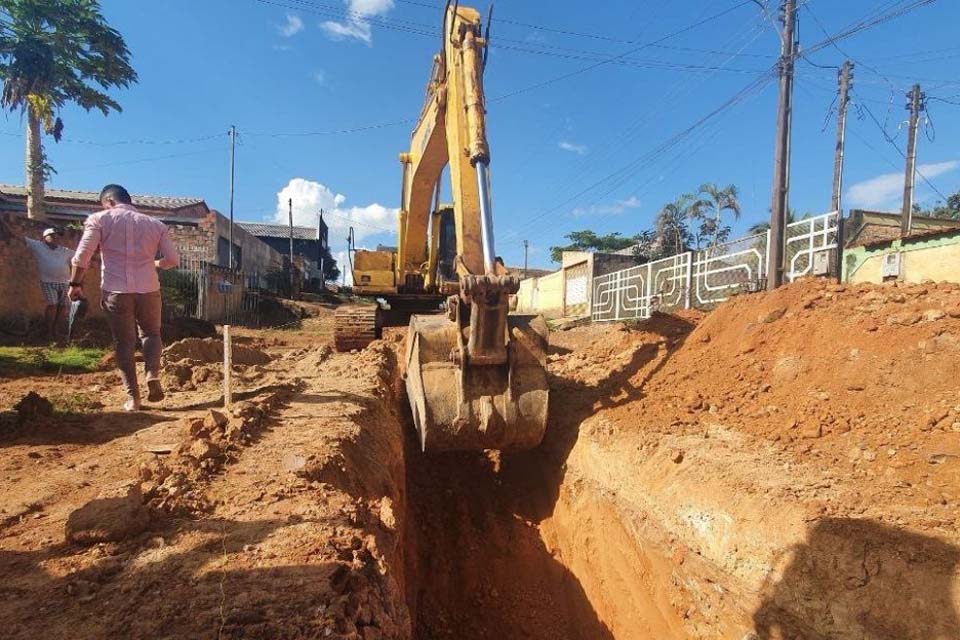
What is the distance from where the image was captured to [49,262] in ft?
29.7

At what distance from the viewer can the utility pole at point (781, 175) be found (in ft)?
32.1

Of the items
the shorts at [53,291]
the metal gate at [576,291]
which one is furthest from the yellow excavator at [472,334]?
the metal gate at [576,291]

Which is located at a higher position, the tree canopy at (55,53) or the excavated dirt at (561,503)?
the tree canopy at (55,53)

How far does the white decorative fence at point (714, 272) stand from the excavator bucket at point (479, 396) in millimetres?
8034

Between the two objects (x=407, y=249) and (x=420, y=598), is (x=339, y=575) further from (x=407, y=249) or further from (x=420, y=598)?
(x=407, y=249)

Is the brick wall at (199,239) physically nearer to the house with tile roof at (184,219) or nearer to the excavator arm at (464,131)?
the house with tile roof at (184,219)

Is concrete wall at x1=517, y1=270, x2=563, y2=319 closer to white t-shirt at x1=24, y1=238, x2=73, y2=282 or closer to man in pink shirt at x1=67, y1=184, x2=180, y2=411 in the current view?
white t-shirt at x1=24, y1=238, x2=73, y2=282

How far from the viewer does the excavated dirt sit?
172cm

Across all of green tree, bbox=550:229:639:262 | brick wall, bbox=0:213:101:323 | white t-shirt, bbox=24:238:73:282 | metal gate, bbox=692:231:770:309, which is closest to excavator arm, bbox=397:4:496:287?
brick wall, bbox=0:213:101:323

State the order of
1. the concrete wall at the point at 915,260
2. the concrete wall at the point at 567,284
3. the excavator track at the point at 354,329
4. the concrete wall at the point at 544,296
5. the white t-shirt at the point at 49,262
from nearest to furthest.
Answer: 1. the excavator track at the point at 354,329
2. the white t-shirt at the point at 49,262
3. the concrete wall at the point at 915,260
4. the concrete wall at the point at 567,284
5. the concrete wall at the point at 544,296

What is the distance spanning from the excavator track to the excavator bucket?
4.44 m

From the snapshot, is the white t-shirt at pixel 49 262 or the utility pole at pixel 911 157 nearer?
the white t-shirt at pixel 49 262

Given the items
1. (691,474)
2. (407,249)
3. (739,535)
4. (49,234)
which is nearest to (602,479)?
(691,474)

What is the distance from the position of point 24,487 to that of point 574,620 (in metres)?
3.61
